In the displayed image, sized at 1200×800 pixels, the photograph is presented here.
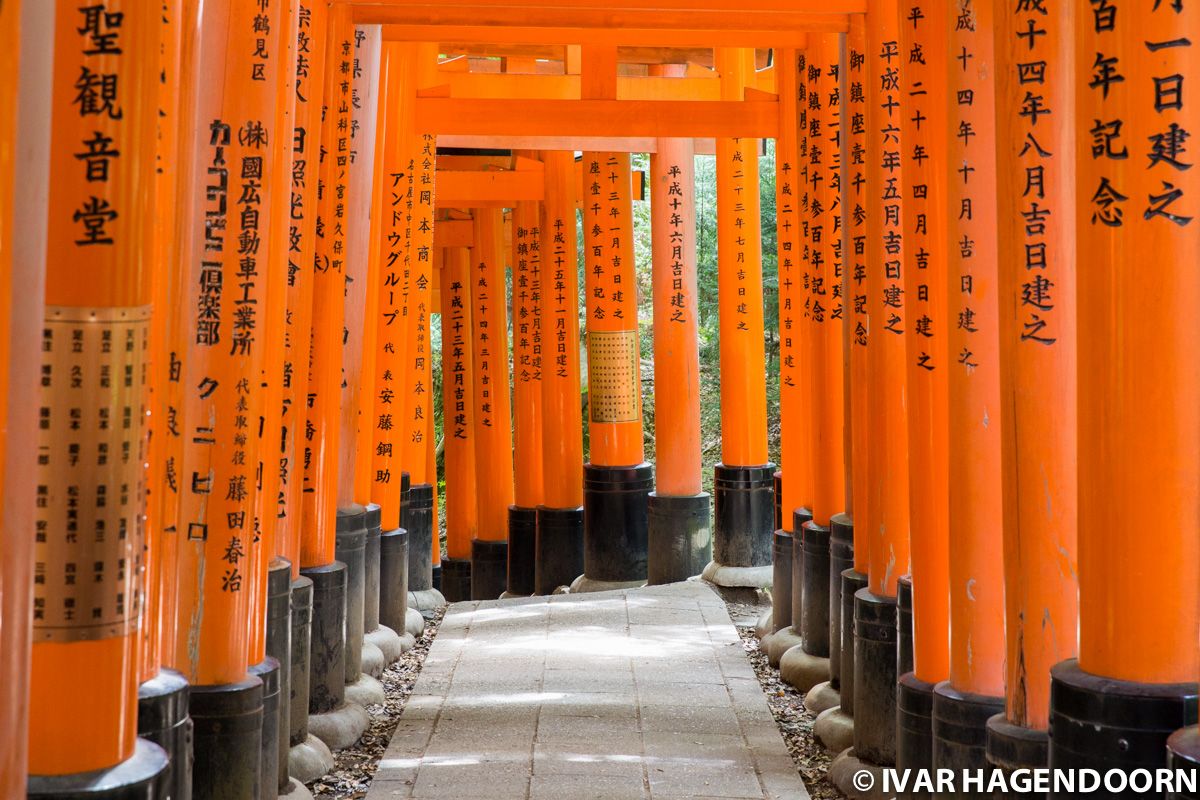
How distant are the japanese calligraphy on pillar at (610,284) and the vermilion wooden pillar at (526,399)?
1.57m

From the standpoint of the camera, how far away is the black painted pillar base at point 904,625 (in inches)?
191

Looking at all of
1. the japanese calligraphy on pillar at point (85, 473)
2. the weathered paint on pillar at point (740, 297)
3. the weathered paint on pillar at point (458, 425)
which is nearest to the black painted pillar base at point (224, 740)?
the japanese calligraphy on pillar at point (85, 473)

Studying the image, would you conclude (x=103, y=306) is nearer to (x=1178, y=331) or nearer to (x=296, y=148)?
(x=1178, y=331)

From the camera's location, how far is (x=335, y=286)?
609 cm

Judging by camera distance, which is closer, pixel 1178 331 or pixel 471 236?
pixel 1178 331

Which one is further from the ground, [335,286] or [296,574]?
[335,286]

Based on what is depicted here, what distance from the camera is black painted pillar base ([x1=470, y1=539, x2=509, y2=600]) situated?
13367mm

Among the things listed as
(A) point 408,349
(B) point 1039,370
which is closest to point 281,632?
(B) point 1039,370

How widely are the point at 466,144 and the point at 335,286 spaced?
428 cm

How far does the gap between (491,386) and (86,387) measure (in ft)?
34.2

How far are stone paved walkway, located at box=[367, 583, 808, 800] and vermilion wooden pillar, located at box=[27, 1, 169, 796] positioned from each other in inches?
106

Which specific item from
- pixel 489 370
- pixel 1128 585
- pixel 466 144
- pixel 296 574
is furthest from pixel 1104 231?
pixel 489 370

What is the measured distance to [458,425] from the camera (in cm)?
1449

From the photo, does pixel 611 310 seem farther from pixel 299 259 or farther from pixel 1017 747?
pixel 1017 747
